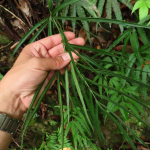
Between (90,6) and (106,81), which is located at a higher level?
(90,6)

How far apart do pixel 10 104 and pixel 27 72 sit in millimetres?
286

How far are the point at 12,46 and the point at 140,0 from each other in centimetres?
106

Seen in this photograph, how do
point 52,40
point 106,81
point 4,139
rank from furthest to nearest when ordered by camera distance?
point 52,40
point 4,139
point 106,81

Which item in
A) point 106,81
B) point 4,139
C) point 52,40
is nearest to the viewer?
point 106,81

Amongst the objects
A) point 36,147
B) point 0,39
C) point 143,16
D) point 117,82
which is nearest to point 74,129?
point 117,82

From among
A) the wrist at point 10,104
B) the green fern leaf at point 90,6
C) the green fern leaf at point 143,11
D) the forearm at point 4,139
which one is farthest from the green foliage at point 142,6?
the forearm at point 4,139

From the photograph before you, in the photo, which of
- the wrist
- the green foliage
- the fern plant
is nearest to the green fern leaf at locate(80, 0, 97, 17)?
the fern plant

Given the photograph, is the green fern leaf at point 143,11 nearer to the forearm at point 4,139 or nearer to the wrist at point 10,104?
the wrist at point 10,104

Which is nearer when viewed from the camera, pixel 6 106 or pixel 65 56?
pixel 65 56

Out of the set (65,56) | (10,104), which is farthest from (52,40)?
(10,104)

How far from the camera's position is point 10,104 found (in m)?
0.77

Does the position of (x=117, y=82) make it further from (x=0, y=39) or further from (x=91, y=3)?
(x=0, y=39)

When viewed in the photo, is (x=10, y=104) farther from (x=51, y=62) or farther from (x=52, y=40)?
(x=52, y=40)

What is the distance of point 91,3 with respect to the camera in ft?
2.71
